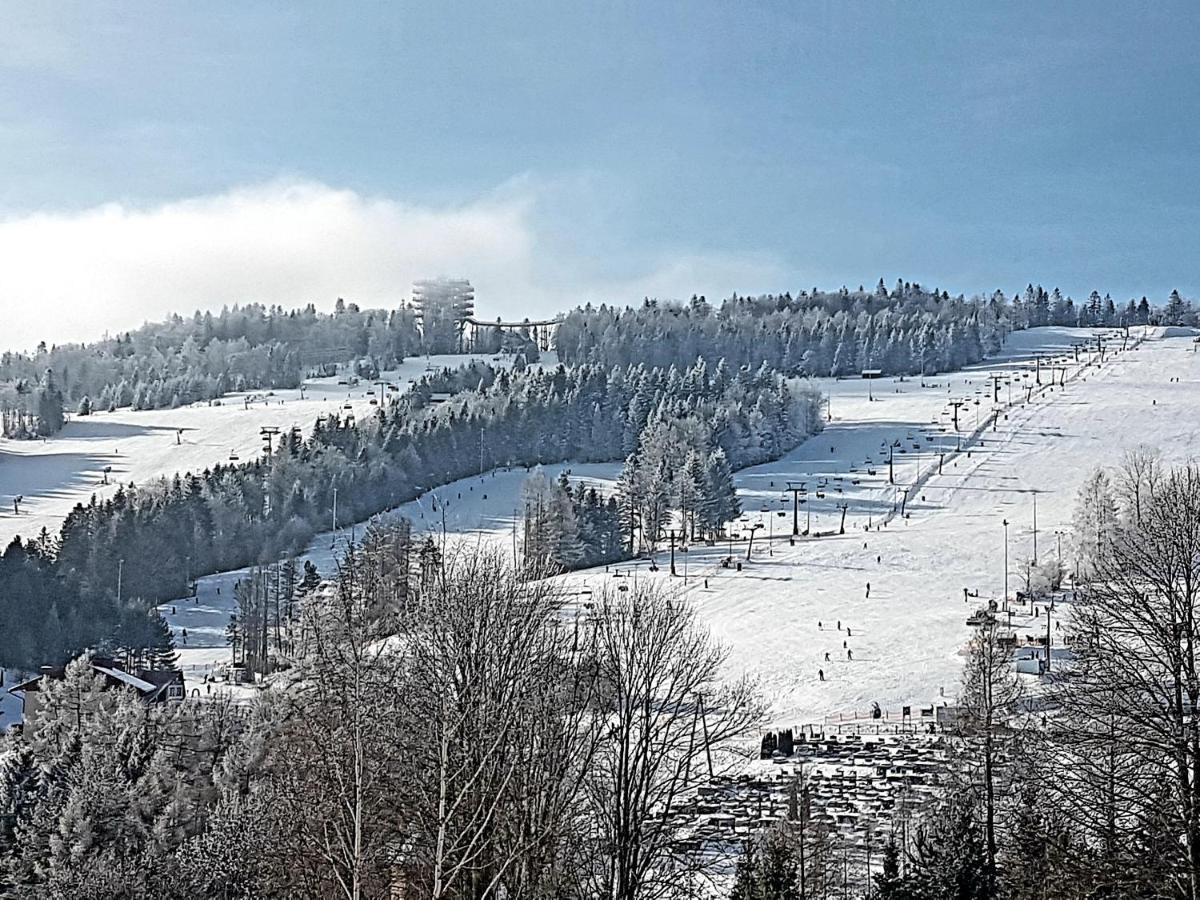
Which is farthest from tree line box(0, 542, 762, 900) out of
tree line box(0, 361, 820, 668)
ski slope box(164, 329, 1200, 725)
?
tree line box(0, 361, 820, 668)

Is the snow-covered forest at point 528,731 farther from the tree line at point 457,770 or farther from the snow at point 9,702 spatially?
the snow at point 9,702

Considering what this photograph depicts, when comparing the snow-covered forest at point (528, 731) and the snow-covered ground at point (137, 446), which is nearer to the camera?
the snow-covered forest at point (528, 731)

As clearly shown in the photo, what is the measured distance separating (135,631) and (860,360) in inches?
5504

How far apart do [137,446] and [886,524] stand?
9740 centimetres

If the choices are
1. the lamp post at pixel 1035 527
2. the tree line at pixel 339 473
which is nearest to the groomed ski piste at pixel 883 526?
the lamp post at pixel 1035 527

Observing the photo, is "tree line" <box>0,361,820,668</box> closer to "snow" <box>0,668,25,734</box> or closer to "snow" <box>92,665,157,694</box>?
"snow" <box>0,668,25,734</box>

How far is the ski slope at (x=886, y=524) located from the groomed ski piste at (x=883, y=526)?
20cm

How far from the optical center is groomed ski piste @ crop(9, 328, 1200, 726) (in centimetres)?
5834

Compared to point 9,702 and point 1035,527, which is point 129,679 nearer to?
point 9,702

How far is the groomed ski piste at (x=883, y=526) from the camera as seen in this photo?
58.3m

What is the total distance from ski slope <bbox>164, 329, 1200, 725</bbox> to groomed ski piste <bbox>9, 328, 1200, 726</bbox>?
200 millimetres

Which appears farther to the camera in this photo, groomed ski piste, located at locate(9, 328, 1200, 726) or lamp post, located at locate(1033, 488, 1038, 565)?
lamp post, located at locate(1033, 488, 1038, 565)

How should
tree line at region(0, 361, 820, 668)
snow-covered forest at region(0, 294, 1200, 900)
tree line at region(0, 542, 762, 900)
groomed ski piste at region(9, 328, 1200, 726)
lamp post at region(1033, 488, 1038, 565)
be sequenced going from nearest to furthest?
1. tree line at region(0, 542, 762, 900)
2. snow-covered forest at region(0, 294, 1200, 900)
3. groomed ski piste at region(9, 328, 1200, 726)
4. lamp post at region(1033, 488, 1038, 565)
5. tree line at region(0, 361, 820, 668)

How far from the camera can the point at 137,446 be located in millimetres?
151750
